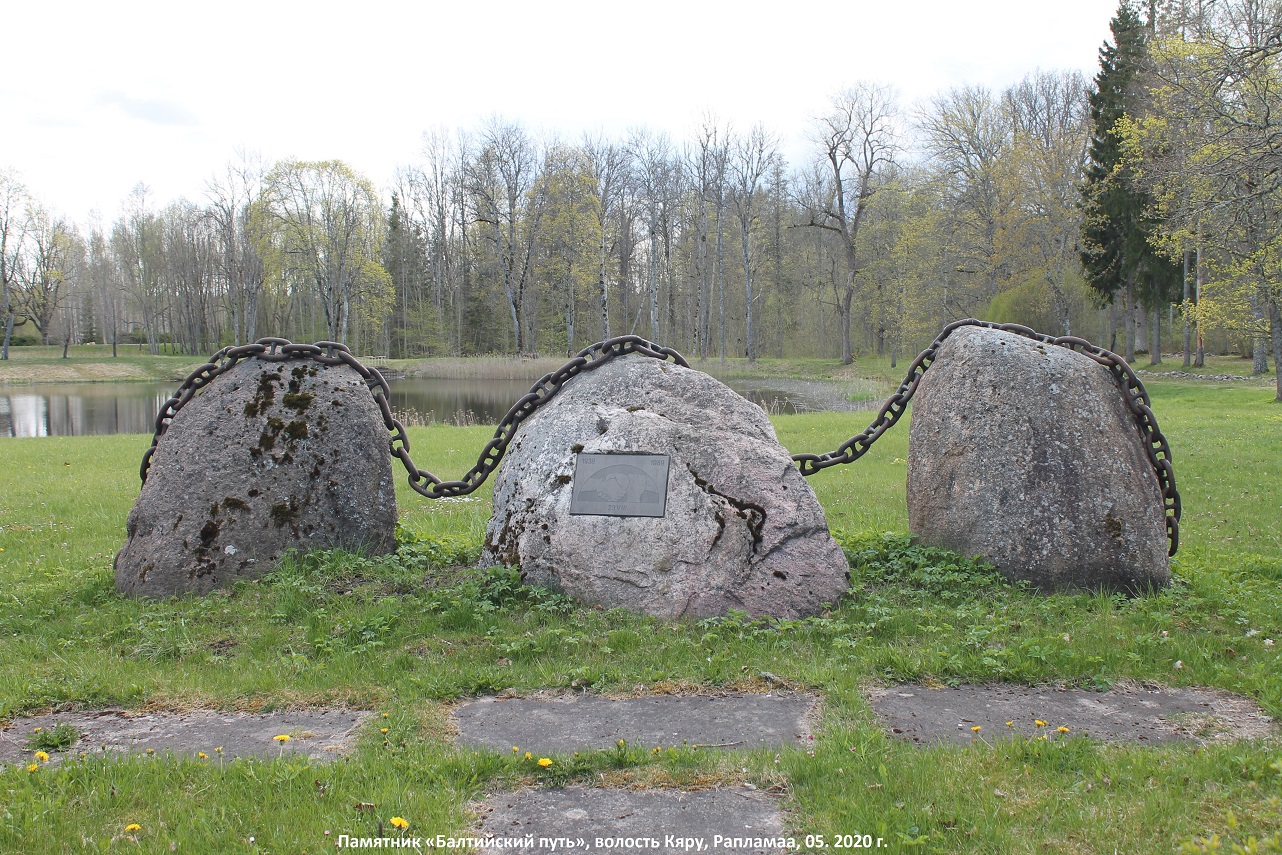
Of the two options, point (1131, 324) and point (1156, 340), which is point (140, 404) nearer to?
point (1131, 324)

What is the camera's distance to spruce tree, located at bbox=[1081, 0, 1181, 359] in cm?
3544

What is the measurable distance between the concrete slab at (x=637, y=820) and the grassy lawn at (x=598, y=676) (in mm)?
108

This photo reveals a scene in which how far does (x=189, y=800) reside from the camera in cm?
322

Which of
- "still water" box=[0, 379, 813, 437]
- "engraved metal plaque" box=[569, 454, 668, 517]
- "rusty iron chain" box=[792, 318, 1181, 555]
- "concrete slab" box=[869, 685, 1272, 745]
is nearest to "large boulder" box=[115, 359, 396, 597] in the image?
"engraved metal plaque" box=[569, 454, 668, 517]

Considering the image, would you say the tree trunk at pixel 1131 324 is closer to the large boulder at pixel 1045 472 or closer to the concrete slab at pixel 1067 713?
the large boulder at pixel 1045 472

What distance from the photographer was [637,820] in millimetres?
3111

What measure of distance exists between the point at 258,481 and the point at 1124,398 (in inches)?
267

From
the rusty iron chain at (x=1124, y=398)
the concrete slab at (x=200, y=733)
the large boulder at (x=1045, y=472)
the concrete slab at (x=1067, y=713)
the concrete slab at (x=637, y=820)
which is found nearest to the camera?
the concrete slab at (x=637, y=820)

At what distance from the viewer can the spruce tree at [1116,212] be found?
35.4 m

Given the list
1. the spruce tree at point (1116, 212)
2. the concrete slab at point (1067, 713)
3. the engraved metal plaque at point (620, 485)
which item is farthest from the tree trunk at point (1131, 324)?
the engraved metal plaque at point (620, 485)

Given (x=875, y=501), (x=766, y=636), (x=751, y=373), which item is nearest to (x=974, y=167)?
(x=751, y=373)

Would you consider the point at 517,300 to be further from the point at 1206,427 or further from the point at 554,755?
the point at 554,755

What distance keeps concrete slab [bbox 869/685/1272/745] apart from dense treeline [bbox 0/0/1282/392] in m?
18.0

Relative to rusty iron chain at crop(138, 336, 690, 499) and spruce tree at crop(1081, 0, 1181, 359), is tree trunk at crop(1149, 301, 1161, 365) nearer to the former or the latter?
spruce tree at crop(1081, 0, 1181, 359)
